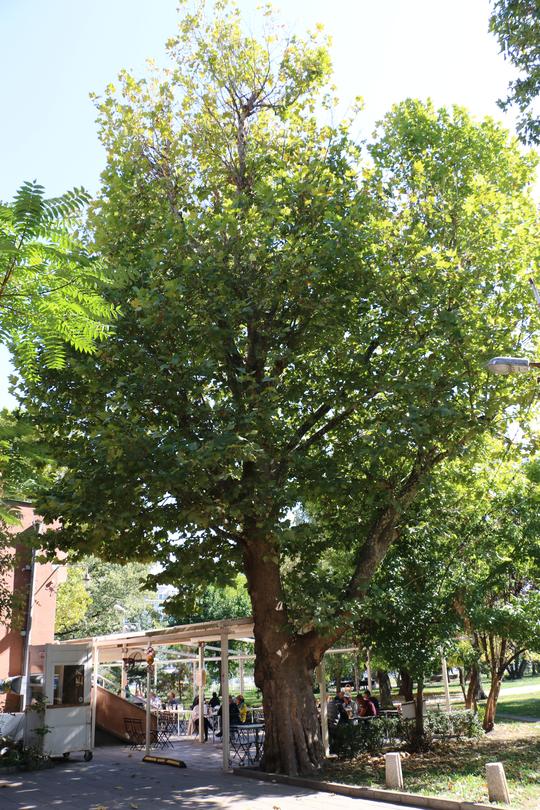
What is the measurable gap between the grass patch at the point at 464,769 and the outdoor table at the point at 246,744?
8.04 ft

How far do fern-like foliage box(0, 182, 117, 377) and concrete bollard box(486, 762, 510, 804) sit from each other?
9536 mm

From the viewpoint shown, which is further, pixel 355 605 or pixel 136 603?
pixel 136 603

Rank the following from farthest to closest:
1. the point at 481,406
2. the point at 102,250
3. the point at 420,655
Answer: the point at 420,655
the point at 102,250
the point at 481,406

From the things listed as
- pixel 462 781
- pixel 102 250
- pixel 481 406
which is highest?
pixel 102 250

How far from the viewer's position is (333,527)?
1633 centimetres

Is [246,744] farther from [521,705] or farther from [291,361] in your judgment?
[521,705]

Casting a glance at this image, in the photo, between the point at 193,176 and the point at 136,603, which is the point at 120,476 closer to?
the point at 193,176

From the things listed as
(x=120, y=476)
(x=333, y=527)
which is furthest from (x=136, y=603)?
(x=120, y=476)

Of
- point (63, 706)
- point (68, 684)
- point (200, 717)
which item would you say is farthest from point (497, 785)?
point (200, 717)

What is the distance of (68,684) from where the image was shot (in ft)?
60.9

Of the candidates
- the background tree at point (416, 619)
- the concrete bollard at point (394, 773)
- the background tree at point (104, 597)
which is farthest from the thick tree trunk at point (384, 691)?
the concrete bollard at point (394, 773)

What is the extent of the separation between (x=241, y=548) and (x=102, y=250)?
7.39 m

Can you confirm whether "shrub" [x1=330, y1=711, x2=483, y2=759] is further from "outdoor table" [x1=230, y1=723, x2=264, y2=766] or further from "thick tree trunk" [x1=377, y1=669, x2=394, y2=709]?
"thick tree trunk" [x1=377, y1=669, x2=394, y2=709]

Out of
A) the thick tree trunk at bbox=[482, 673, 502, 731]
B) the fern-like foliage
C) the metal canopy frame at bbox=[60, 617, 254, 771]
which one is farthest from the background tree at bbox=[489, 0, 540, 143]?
the thick tree trunk at bbox=[482, 673, 502, 731]
